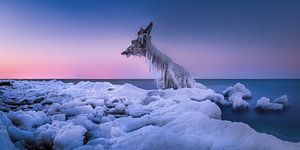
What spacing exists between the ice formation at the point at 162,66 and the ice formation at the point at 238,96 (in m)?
1.94

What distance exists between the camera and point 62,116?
3.99 meters

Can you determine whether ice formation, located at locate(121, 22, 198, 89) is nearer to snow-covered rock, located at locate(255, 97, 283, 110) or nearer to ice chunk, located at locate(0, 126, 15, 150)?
snow-covered rock, located at locate(255, 97, 283, 110)

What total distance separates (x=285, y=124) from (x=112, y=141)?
14.0 feet

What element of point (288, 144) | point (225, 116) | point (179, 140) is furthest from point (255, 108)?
point (179, 140)

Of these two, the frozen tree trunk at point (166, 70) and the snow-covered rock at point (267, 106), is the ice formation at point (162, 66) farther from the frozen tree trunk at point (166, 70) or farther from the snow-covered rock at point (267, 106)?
the snow-covered rock at point (267, 106)

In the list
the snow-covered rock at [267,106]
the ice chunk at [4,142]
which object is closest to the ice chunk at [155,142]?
the ice chunk at [4,142]

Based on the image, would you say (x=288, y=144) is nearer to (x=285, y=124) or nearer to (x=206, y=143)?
(x=206, y=143)

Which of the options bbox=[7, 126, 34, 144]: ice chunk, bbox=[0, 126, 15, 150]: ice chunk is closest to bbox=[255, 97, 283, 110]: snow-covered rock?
bbox=[7, 126, 34, 144]: ice chunk

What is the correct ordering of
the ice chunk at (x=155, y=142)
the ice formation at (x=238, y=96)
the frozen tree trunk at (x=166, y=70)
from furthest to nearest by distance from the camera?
the frozen tree trunk at (x=166, y=70) → the ice formation at (x=238, y=96) → the ice chunk at (x=155, y=142)

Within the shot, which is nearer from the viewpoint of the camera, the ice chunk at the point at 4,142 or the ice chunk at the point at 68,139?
the ice chunk at the point at 4,142

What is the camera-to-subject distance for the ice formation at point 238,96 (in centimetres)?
718

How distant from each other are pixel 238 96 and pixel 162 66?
3454mm

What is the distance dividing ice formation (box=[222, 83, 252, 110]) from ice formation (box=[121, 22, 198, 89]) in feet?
6.35

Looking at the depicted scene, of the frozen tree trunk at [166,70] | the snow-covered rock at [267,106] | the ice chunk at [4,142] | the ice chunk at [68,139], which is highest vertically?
the frozen tree trunk at [166,70]
